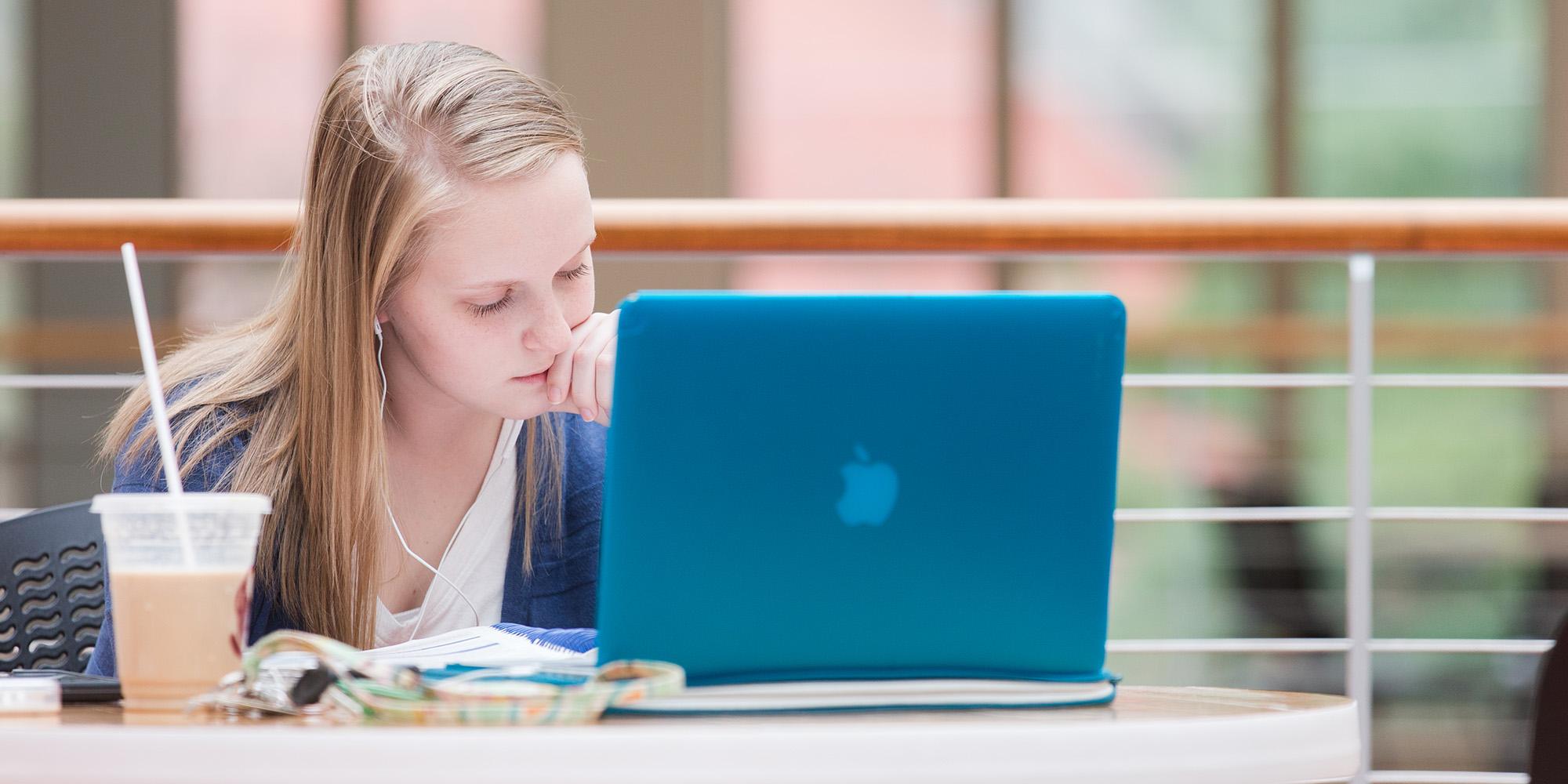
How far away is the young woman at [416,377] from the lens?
100 cm

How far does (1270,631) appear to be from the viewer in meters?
4.25

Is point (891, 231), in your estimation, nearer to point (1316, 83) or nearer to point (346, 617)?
point (346, 617)

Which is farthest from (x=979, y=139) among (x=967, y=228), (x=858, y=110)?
(x=967, y=228)

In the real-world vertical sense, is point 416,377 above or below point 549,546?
above

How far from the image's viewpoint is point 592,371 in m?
1.03

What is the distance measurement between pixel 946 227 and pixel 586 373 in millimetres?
582

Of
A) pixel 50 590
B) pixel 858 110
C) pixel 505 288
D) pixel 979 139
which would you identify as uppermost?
pixel 858 110

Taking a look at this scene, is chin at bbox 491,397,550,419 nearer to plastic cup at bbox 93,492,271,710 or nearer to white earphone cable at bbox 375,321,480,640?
white earphone cable at bbox 375,321,480,640

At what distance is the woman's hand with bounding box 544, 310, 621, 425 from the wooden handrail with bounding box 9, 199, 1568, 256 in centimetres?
47

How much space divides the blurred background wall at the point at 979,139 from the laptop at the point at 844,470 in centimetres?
399

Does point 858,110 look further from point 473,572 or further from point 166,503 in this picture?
point 166,503

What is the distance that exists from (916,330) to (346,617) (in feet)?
1.65

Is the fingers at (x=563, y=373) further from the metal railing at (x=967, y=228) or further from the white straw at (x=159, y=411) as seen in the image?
the metal railing at (x=967, y=228)

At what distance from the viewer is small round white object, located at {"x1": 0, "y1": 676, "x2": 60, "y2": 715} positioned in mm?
693
